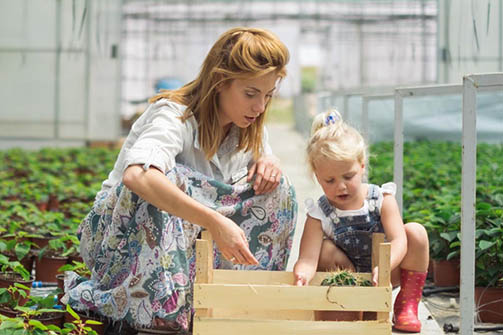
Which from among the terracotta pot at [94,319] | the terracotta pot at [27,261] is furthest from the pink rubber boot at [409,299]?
the terracotta pot at [27,261]

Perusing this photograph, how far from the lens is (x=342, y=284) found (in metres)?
2.34

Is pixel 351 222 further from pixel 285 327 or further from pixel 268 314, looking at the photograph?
pixel 285 327

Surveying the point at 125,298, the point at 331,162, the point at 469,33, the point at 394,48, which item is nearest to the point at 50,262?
the point at 125,298

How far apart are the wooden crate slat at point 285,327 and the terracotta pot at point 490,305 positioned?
0.97 meters

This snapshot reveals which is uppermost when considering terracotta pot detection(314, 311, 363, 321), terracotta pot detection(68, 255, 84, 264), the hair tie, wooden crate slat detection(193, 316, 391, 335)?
the hair tie

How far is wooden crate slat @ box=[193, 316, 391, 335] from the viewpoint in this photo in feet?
6.97

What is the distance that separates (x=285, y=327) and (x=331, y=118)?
2.82 feet

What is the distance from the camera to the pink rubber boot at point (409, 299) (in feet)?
8.72

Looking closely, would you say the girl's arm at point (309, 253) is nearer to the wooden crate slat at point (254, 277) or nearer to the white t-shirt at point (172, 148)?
the wooden crate slat at point (254, 277)

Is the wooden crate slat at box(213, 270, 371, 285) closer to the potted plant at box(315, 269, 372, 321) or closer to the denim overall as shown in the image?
the potted plant at box(315, 269, 372, 321)

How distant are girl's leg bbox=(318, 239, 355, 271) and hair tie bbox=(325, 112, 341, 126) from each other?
0.41m

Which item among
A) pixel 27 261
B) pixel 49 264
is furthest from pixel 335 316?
pixel 27 261

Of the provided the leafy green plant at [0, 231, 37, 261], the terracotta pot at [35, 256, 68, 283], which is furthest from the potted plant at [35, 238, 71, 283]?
the leafy green plant at [0, 231, 37, 261]

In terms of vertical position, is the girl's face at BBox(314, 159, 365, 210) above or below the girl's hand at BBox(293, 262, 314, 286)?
above
